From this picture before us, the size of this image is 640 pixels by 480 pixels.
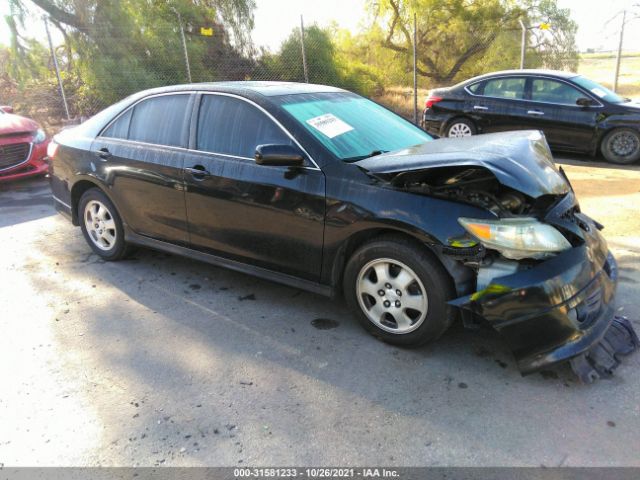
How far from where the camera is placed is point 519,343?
283 cm

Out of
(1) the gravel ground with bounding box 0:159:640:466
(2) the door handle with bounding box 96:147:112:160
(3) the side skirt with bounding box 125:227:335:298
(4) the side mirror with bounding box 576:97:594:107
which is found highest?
(4) the side mirror with bounding box 576:97:594:107

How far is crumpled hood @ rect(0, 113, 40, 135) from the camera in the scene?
26.3 ft

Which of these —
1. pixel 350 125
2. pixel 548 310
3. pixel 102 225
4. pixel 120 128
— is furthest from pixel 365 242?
pixel 102 225

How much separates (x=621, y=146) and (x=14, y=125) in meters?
9.79

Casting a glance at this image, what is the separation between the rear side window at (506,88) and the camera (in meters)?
8.92

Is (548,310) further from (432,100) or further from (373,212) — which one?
(432,100)

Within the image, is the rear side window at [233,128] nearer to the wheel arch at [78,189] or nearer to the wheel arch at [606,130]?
the wheel arch at [78,189]

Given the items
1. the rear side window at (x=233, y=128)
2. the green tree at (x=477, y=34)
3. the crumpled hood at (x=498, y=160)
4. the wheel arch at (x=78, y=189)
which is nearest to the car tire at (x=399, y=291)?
the crumpled hood at (x=498, y=160)

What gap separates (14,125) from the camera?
8.23 metres

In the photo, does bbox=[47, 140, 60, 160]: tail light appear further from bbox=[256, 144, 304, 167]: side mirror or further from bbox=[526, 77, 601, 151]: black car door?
bbox=[526, 77, 601, 151]: black car door

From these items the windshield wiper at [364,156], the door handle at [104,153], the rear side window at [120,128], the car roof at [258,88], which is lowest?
the door handle at [104,153]

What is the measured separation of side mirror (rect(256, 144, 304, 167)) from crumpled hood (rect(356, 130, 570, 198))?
0.43m

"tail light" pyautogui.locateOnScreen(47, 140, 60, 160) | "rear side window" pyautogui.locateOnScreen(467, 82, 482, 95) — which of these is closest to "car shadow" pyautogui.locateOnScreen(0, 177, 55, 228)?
"tail light" pyautogui.locateOnScreen(47, 140, 60, 160)

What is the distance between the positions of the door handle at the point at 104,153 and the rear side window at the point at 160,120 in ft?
0.83
